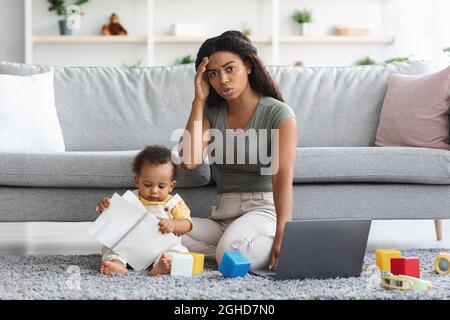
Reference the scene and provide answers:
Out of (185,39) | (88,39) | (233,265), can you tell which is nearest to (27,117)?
(233,265)

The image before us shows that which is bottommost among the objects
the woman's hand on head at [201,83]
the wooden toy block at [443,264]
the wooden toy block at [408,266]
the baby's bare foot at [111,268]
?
the baby's bare foot at [111,268]

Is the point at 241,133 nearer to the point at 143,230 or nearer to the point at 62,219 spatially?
the point at 143,230

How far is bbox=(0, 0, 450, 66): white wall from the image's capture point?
5660 millimetres

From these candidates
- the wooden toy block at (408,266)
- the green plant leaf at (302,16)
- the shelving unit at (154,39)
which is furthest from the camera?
the green plant leaf at (302,16)

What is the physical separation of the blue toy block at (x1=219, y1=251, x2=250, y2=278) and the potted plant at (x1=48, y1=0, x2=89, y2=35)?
411 centimetres

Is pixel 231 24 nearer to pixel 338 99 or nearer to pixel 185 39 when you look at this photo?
pixel 185 39

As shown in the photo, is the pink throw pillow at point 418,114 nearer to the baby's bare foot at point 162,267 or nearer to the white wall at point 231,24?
the baby's bare foot at point 162,267

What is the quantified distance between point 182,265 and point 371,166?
0.95 meters

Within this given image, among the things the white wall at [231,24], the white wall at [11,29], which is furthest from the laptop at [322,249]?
the white wall at [11,29]

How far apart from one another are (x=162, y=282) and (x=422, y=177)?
1.22 m

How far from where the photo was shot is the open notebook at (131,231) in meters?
2.03

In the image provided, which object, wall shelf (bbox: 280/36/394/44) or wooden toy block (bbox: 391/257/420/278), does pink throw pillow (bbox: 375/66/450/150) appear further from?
wall shelf (bbox: 280/36/394/44)

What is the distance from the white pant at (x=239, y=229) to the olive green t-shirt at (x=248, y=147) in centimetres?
4

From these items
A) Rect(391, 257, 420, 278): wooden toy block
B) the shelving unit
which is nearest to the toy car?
Rect(391, 257, 420, 278): wooden toy block
